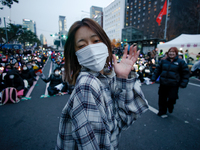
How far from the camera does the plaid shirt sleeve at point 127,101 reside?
973 mm

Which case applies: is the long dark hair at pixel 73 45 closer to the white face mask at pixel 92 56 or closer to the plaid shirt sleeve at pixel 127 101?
the white face mask at pixel 92 56

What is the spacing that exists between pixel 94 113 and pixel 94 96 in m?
0.11

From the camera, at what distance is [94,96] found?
0.78m

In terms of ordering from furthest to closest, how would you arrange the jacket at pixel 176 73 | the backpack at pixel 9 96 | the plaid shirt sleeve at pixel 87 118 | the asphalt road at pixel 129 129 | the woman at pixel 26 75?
the woman at pixel 26 75
the backpack at pixel 9 96
the jacket at pixel 176 73
the asphalt road at pixel 129 129
the plaid shirt sleeve at pixel 87 118

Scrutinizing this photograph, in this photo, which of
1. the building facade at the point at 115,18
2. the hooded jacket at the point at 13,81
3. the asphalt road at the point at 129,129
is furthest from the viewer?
the building facade at the point at 115,18

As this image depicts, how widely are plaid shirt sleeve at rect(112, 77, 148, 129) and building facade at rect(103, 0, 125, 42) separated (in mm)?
69849

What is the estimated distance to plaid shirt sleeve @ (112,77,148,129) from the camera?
0.97 m

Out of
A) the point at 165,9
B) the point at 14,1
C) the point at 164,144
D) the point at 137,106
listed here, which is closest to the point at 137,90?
the point at 137,106

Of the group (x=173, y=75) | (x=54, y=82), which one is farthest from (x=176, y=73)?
(x=54, y=82)

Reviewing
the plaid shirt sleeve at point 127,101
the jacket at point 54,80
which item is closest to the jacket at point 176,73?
the plaid shirt sleeve at point 127,101

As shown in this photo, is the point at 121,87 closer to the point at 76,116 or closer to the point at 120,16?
the point at 76,116

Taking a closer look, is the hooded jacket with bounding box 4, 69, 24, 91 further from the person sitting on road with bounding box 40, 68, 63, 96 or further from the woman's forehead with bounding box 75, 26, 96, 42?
the woman's forehead with bounding box 75, 26, 96, 42

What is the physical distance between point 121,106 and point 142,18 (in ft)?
263

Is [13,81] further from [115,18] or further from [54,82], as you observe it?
[115,18]
